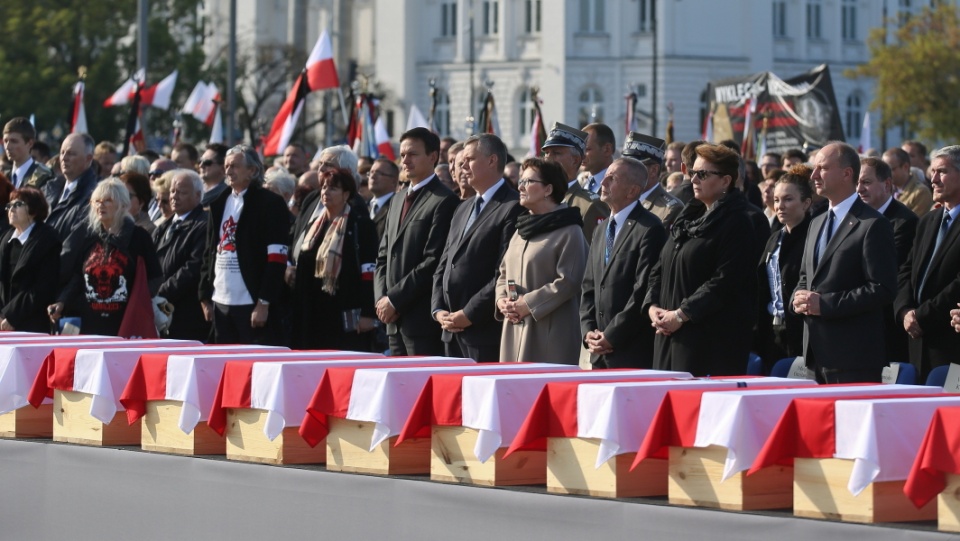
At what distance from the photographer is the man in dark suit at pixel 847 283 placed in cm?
913

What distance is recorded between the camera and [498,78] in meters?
84.9

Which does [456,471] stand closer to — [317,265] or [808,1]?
[317,265]

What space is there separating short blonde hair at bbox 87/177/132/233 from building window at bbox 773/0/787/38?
74797mm

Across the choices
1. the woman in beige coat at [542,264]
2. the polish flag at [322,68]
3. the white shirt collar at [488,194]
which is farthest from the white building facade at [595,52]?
the woman in beige coat at [542,264]

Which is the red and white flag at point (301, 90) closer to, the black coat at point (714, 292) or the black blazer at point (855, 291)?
the black coat at point (714, 292)

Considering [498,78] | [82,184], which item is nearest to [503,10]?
[498,78]

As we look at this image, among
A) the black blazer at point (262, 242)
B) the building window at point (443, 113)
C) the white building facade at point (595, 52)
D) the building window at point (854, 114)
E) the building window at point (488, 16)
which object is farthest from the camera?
the building window at point (488, 16)

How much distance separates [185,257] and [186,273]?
0.20 m

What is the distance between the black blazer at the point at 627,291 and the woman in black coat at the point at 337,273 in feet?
9.30

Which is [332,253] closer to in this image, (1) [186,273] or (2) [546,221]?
(1) [186,273]

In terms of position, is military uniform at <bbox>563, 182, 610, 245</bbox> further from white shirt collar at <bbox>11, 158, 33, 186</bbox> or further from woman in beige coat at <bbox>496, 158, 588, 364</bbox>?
white shirt collar at <bbox>11, 158, 33, 186</bbox>

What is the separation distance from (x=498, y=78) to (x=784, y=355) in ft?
245

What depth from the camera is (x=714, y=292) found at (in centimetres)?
931

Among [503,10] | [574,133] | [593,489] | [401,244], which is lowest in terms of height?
[593,489]
